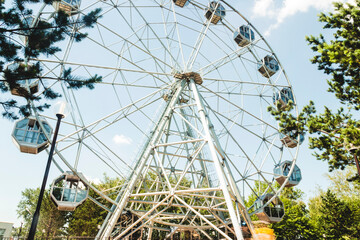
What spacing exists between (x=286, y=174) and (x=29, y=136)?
16528 mm

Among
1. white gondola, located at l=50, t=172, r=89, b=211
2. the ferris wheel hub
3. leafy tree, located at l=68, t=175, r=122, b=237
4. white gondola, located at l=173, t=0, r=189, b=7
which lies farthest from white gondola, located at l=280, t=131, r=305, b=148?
leafy tree, located at l=68, t=175, r=122, b=237

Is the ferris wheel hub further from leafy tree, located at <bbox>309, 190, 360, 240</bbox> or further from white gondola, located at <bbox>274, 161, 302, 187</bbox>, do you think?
leafy tree, located at <bbox>309, 190, 360, 240</bbox>

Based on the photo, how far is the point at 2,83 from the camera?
7820 millimetres

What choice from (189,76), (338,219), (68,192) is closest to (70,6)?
(189,76)

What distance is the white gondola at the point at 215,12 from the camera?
2019 cm

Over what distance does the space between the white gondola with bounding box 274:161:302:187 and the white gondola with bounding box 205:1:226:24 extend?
12.3m

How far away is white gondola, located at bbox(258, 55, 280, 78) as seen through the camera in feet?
69.7

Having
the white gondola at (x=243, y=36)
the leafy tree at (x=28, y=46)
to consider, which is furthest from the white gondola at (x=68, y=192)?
the white gondola at (x=243, y=36)

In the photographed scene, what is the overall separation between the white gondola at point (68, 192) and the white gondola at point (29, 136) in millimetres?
1900

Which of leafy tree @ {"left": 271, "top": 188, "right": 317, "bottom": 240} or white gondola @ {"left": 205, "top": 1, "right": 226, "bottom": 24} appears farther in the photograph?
leafy tree @ {"left": 271, "top": 188, "right": 317, "bottom": 240}

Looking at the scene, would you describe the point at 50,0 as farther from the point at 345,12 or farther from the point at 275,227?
the point at 275,227

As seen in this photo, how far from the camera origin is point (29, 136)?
11805mm

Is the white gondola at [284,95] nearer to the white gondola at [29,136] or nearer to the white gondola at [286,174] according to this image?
the white gondola at [286,174]

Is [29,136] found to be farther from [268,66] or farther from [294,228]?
[294,228]
